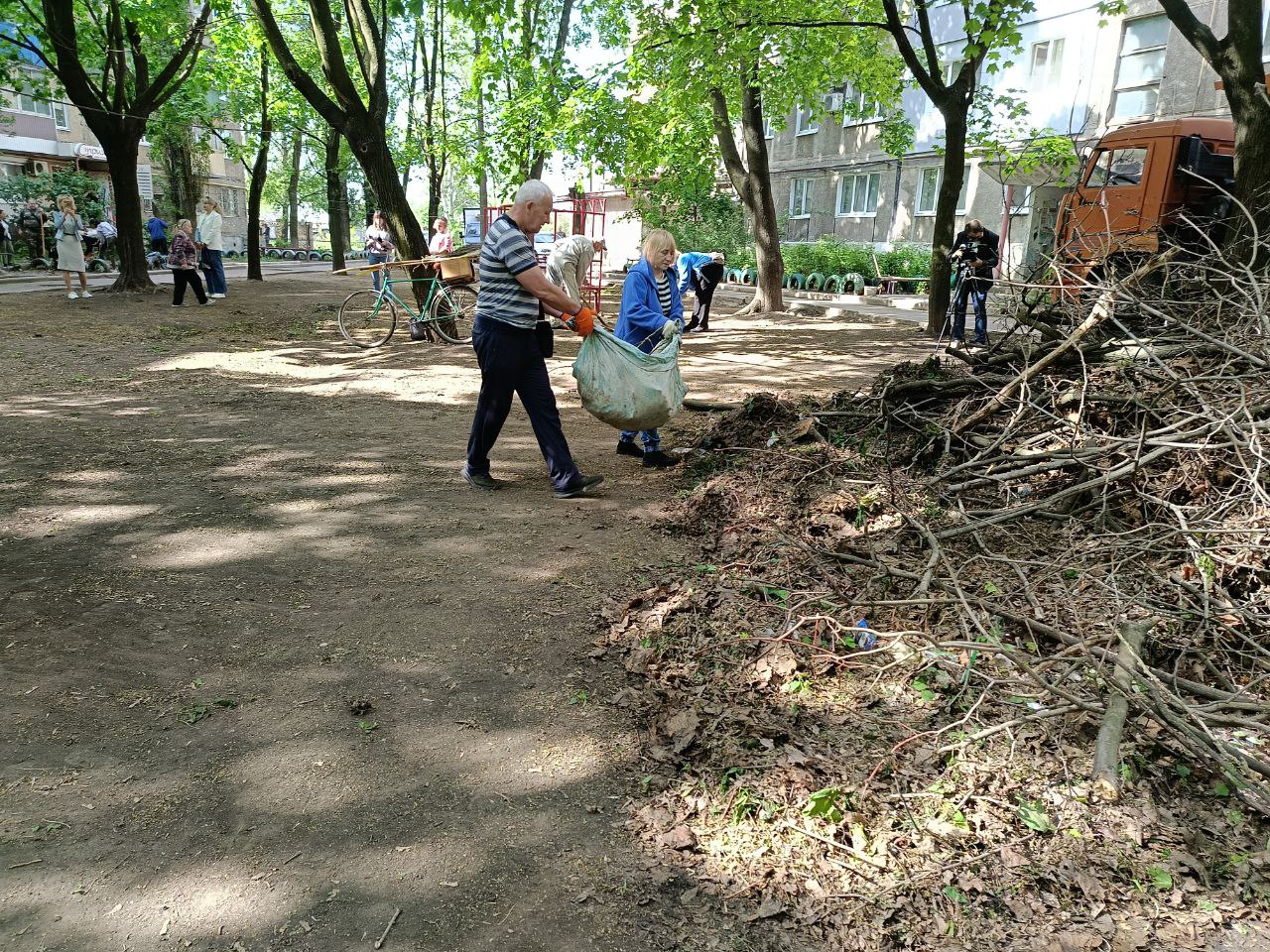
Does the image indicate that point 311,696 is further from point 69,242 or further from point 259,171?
point 259,171

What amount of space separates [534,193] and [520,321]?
74 centimetres

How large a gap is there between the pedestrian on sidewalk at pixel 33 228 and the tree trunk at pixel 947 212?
23967 millimetres

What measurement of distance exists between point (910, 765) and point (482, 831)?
1.34 m

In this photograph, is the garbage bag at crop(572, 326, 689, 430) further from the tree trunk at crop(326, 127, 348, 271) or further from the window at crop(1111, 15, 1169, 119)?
the tree trunk at crop(326, 127, 348, 271)

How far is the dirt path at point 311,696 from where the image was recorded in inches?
90.4

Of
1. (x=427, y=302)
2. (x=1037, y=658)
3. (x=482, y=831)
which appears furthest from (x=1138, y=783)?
(x=427, y=302)

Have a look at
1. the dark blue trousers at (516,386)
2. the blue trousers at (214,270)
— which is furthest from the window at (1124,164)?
the blue trousers at (214,270)

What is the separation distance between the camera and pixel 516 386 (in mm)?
5453

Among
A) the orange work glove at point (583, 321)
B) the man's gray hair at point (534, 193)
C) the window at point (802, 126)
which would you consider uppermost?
the window at point (802, 126)

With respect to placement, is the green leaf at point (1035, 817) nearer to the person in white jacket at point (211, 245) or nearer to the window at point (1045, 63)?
the person in white jacket at point (211, 245)

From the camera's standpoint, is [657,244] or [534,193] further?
[657,244]

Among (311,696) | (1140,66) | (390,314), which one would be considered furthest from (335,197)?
(311,696)

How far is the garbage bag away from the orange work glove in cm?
10

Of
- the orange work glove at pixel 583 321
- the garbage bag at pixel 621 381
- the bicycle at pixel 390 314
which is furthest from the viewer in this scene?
the bicycle at pixel 390 314
